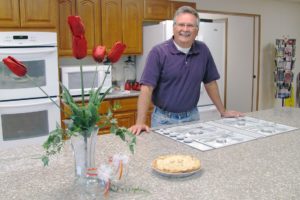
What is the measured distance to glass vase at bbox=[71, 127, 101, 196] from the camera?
1.07 meters

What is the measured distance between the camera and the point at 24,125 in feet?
10.2

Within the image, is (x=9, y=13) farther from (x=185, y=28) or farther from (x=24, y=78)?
(x=185, y=28)

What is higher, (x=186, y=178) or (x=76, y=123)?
(x=76, y=123)

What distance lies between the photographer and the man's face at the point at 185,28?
2096mm

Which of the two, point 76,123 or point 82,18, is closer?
point 76,123

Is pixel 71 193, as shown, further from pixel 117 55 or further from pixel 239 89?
pixel 239 89

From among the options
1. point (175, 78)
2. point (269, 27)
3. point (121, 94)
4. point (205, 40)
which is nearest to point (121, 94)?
point (121, 94)

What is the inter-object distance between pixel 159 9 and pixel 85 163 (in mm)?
3289

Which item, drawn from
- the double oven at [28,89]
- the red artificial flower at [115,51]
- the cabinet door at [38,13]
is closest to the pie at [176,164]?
the red artificial flower at [115,51]

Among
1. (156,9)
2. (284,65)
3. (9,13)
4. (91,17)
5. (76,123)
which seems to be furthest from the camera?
(284,65)

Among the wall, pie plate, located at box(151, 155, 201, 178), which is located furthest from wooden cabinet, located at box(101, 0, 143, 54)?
pie plate, located at box(151, 155, 201, 178)

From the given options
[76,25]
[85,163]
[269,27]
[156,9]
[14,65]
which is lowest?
[85,163]

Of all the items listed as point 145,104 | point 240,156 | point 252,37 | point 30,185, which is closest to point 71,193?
point 30,185

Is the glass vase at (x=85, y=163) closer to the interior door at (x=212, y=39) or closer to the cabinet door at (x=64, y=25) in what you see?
the cabinet door at (x=64, y=25)
